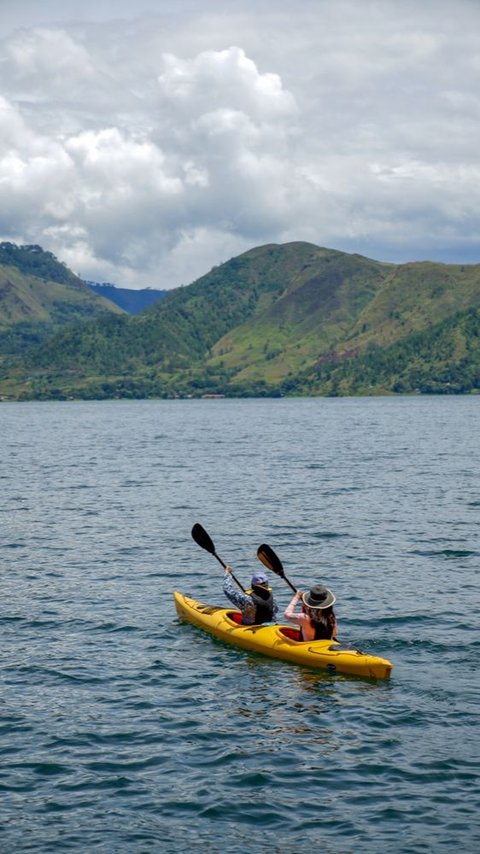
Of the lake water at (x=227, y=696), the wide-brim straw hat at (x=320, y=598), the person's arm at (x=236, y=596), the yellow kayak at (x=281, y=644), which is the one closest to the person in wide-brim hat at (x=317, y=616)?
the wide-brim straw hat at (x=320, y=598)

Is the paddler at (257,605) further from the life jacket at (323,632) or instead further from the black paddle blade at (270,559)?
the black paddle blade at (270,559)

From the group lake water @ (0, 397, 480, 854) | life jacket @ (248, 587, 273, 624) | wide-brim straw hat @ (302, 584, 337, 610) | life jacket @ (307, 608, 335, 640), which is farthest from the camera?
life jacket @ (248, 587, 273, 624)

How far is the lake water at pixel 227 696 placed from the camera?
627 inches

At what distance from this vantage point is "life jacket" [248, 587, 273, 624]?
26344 millimetres

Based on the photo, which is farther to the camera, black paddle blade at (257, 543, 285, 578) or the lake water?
black paddle blade at (257, 543, 285, 578)

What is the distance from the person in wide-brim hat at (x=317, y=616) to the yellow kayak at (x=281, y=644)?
0.41 metres

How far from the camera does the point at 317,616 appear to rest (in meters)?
24.1

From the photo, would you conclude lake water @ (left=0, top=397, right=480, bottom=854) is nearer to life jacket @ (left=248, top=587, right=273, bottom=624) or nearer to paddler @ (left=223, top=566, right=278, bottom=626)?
paddler @ (left=223, top=566, right=278, bottom=626)

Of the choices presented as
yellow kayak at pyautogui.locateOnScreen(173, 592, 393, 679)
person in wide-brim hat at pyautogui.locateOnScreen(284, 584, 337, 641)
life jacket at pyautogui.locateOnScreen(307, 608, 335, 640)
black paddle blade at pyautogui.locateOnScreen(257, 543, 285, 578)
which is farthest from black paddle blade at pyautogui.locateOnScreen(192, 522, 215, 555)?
life jacket at pyautogui.locateOnScreen(307, 608, 335, 640)

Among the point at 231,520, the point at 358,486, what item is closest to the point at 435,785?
the point at 231,520

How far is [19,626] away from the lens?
1131 inches

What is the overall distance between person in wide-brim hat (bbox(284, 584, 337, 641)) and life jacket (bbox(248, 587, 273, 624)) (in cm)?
151

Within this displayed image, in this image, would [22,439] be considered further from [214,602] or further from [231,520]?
[214,602]

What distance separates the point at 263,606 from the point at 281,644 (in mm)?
1855
